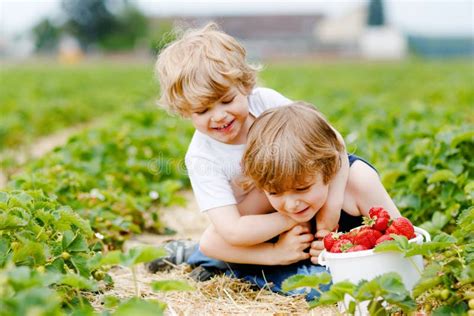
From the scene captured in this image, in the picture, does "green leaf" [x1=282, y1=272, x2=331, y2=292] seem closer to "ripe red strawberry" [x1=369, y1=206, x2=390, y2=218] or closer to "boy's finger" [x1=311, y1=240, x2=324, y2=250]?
"ripe red strawberry" [x1=369, y1=206, x2=390, y2=218]

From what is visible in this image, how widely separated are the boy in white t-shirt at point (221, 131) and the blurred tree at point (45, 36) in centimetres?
7723

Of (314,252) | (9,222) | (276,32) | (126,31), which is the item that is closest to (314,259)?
(314,252)

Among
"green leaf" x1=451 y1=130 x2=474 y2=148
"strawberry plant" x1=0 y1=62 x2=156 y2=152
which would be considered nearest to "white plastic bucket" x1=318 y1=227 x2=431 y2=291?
"green leaf" x1=451 y1=130 x2=474 y2=148

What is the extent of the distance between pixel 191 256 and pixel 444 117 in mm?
3672

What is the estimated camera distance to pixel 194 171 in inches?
132

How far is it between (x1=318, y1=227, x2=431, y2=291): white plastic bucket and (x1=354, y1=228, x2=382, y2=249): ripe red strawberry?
3.3 inches

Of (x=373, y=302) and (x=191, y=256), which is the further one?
(x=191, y=256)

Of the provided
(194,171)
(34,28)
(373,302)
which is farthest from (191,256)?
(34,28)

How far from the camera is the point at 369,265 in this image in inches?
105

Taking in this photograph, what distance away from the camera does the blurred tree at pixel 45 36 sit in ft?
259

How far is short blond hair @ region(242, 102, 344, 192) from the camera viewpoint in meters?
2.87

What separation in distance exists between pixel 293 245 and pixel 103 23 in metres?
71.5

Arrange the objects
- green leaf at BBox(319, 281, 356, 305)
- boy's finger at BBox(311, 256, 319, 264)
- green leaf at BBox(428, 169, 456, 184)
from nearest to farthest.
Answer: green leaf at BBox(319, 281, 356, 305) → boy's finger at BBox(311, 256, 319, 264) → green leaf at BBox(428, 169, 456, 184)

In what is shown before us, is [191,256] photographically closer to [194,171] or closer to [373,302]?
[194,171]
